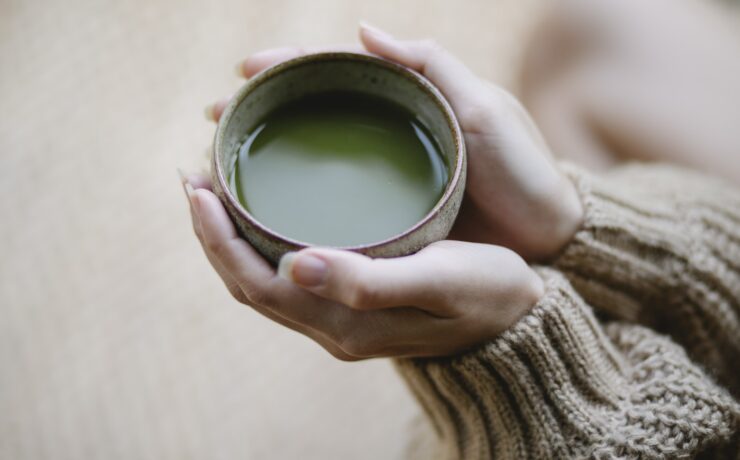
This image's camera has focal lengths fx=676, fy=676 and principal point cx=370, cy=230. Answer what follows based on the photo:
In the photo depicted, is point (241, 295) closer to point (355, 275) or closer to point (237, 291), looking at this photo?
point (237, 291)

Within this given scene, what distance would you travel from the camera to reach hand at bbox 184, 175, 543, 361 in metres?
0.68

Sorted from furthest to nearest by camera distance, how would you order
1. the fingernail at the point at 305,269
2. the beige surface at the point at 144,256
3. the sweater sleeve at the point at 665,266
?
1. the beige surface at the point at 144,256
2. the sweater sleeve at the point at 665,266
3. the fingernail at the point at 305,269

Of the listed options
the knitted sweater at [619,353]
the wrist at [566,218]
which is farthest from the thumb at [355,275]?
the wrist at [566,218]

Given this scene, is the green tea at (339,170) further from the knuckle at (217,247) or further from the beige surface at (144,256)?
the beige surface at (144,256)

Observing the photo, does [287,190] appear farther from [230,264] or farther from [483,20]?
[483,20]

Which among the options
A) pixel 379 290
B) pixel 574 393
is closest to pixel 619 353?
pixel 574 393

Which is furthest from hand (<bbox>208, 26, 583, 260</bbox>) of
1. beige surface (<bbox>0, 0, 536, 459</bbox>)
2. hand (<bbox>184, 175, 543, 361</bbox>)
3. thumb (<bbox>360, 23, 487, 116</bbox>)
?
beige surface (<bbox>0, 0, 536, 459</bbox>)

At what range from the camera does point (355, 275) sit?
67 centimetres

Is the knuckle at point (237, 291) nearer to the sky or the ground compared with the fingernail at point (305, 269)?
nearer to the ground

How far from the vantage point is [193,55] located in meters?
1.66

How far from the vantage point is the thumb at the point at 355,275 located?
670mm

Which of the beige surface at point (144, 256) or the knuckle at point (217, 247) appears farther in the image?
the beige surface at point (144, 256)

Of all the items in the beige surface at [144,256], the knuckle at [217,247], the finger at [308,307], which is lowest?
the beige surface at [144,256]

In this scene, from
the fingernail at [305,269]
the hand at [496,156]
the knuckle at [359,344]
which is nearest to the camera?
the fingernail at [305,269]
